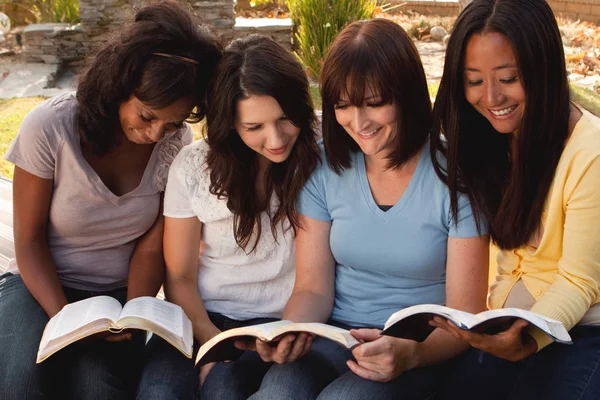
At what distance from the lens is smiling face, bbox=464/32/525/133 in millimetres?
1883

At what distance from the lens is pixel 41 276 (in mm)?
2311

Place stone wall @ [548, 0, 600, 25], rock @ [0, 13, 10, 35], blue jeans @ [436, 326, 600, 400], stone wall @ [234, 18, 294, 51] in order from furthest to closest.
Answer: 1. rock @ [0, 13, 10, 35]
2. stone wall @ [548, 0, 600, 25]
3. stone wall @ [234, 18, 294, 51]
4. blue jeans @ [436, 326, 600, 400]

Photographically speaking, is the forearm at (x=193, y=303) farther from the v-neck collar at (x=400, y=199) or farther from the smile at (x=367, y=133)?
the smile at (x=367, y=133)

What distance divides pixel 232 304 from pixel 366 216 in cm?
54

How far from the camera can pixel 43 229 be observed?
2.37 metres

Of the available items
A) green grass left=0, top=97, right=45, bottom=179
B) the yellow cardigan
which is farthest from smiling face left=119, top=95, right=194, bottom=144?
green grass left=0, top=97, right=45, bottom=179

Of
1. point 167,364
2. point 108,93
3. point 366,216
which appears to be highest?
point 108,93

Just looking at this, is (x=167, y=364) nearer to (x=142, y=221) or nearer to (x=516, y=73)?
(x=142, y=221)

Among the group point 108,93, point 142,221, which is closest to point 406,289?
point 142,221

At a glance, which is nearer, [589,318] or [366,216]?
[589,318]

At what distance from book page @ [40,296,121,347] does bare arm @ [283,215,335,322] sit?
53 cm

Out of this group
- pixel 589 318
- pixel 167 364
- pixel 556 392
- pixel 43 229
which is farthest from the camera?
pixel 43 229

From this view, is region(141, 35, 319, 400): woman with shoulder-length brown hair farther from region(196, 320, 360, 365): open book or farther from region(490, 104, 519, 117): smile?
region(490, 104, 519, 117): smile

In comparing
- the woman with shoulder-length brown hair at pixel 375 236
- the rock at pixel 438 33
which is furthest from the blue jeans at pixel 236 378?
the rock at pixel 438 33
